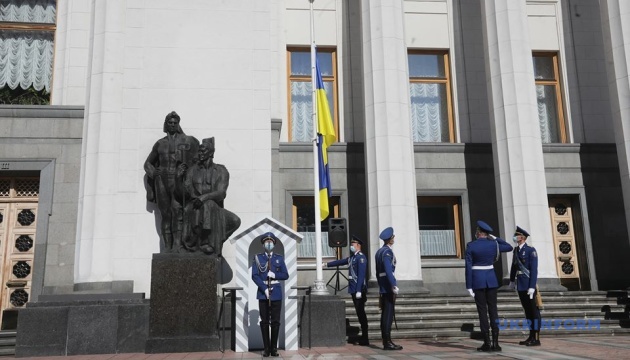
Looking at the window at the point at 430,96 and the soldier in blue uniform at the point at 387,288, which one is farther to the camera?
the window at the point at 430,96

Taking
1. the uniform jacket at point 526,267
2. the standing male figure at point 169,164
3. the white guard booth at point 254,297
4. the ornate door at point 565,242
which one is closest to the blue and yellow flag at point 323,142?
the white guard booth at point 254,297

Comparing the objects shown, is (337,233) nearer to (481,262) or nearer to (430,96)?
(481,262)

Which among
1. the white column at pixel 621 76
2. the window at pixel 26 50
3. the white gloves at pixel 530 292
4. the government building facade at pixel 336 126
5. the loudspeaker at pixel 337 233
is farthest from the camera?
the white column at pixel 621 76

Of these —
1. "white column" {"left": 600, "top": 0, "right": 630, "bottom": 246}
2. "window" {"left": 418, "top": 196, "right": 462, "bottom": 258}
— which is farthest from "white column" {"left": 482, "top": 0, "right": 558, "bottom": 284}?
"white column" {"left": 600, "top": 0, "right": 630, "bottom": 246}

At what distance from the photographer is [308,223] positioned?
1741cm

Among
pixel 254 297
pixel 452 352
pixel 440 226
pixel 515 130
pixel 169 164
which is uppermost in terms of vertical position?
pixel 515 130

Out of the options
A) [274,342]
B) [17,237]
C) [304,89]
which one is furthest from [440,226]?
[17,237]

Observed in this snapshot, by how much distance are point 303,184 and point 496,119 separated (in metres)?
6.13

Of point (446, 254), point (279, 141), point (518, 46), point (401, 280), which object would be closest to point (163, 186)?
point (279, 141)

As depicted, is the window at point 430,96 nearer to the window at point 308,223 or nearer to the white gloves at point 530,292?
the window at point 308,223

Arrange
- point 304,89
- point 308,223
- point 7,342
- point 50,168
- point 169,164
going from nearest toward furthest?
point 7,342 → point 169,164 → point 50,168 → point 308,223 → point 304,89

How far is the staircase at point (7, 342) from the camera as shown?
1159cm

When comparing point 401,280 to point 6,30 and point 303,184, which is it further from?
point 6,30

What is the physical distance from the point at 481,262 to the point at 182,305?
5609mm
